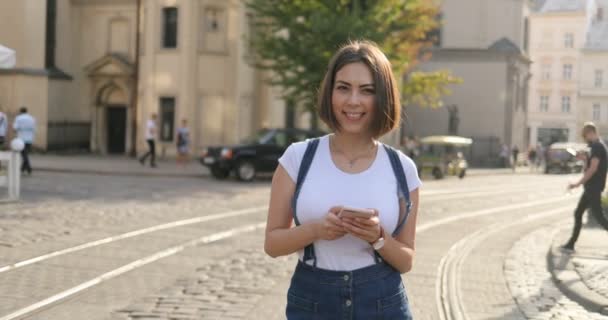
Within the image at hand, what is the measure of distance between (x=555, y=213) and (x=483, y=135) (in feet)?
113

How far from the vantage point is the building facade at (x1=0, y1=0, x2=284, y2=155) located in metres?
34.8

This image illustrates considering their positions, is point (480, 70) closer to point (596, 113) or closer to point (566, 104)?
point (566, 104)

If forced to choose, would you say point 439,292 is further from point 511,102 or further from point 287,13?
point 511,102

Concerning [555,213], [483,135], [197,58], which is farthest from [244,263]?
[483,135]

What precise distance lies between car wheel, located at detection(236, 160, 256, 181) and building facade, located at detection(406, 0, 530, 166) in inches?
1059

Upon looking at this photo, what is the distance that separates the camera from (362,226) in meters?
2.82

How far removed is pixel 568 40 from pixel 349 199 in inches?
3319

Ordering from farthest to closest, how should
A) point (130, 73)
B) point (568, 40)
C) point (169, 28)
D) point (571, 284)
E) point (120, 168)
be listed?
point (568, 40), point (130, 73), point (169, 28), point (120, 168), point (571, 284)

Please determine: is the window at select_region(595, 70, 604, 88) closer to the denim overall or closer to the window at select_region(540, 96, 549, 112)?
the window at select_region(540, 96, 549, 112)

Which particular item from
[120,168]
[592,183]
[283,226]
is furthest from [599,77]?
[283,226]

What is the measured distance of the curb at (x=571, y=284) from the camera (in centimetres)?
797

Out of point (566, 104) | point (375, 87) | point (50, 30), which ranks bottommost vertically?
point (375, 87)

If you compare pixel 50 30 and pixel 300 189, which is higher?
pixel 50 30

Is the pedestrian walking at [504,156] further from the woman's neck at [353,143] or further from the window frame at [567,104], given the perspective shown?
the woman's neck at [353,143]
